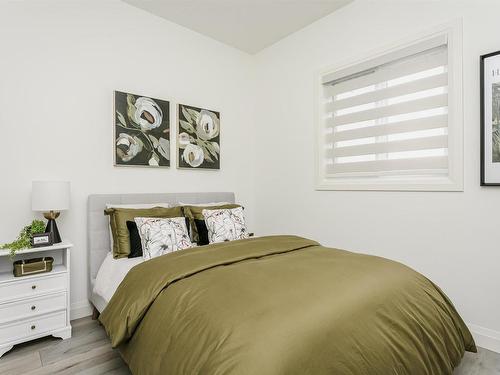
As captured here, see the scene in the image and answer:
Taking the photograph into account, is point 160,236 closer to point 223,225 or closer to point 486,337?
point 223,225

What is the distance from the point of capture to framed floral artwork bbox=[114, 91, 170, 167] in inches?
109

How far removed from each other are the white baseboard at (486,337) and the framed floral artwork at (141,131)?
2.96 m

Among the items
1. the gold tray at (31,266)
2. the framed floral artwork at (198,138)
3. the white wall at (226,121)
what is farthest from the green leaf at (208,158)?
the gold tray at (31,266)

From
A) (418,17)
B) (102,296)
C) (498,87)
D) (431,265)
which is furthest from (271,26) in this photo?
(102,296)

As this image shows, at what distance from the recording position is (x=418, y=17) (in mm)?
2445

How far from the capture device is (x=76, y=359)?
6.29 feet

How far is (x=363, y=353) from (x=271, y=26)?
3246 millimetres

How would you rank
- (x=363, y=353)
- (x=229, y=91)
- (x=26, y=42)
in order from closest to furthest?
(x=363, y=353)
(x=26, y=42)
(x=229, y=91)

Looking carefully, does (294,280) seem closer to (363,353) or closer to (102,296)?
(363,353)

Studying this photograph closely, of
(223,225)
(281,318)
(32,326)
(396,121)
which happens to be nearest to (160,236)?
(223,225)

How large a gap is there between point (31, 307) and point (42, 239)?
0.46m

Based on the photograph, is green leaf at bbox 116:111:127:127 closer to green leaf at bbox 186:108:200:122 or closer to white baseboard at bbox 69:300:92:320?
green leaf at bbox 186:108:200:122

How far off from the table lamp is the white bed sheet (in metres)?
0.42

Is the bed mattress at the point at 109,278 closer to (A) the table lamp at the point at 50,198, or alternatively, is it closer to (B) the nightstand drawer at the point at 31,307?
(B) the nightstand drawer at the point at 31,307
